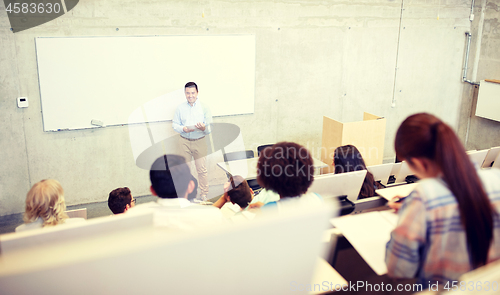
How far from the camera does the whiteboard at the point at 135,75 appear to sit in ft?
14.7

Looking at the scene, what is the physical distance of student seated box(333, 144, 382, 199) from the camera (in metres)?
2.99

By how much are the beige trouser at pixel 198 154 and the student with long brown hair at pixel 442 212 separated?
12.8 ft

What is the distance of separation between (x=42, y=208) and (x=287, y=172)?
140 centimetres

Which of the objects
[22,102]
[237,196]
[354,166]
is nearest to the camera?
[237,196]

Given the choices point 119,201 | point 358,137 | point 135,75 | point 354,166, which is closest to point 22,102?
point 135,75

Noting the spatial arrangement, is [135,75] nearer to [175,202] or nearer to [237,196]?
[237,196]

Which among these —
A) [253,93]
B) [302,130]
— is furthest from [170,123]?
[302,130]

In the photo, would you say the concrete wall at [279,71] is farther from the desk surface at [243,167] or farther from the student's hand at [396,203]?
the student's hand at [396,203]

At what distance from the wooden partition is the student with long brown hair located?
324 centimetres

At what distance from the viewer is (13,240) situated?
45.8 inches

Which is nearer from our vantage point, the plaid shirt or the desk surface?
the plaid shirt

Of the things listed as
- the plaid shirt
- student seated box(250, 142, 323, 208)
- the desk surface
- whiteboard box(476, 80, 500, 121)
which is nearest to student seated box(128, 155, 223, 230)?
student seated box(250, 142, 323, 208)

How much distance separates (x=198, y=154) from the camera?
16.5 ft

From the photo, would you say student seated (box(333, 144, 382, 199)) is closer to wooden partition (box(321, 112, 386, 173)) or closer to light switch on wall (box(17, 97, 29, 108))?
wooden partition (box(321, 112, 386, 173))
